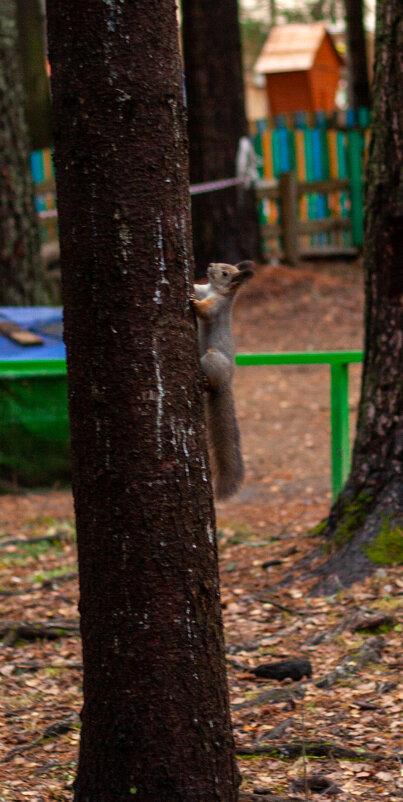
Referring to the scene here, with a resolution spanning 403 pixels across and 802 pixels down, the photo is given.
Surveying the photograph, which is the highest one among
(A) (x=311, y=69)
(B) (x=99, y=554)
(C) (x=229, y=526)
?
(A) (x=311, y=69)

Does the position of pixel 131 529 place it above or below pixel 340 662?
above

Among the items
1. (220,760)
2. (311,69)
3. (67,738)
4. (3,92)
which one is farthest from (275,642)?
Result: (311,69)

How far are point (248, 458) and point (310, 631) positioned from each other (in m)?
3.90

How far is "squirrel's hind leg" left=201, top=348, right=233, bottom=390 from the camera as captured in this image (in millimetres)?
3878

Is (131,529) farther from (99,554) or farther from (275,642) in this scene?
(275,642)

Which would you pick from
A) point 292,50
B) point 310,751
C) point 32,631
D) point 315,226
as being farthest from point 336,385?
point 292,50

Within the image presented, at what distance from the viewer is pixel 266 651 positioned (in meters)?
4.30

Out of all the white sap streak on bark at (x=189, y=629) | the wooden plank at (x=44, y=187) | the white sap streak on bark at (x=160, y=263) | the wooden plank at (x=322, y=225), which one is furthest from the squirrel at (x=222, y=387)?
the wooden plank at (x=44, y=187)

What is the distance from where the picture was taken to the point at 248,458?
828 centimetres

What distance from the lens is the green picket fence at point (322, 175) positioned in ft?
48.9

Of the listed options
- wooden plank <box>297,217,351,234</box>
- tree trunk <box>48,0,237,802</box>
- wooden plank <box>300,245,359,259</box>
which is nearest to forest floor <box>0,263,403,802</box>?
tree trunk <box>48,0,237,802</box>

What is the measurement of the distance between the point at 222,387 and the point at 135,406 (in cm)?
129

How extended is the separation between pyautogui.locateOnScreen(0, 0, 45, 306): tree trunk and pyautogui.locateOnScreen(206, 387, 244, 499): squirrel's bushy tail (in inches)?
216

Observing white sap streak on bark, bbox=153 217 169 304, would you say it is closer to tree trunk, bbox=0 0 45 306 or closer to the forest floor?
the forest floor
